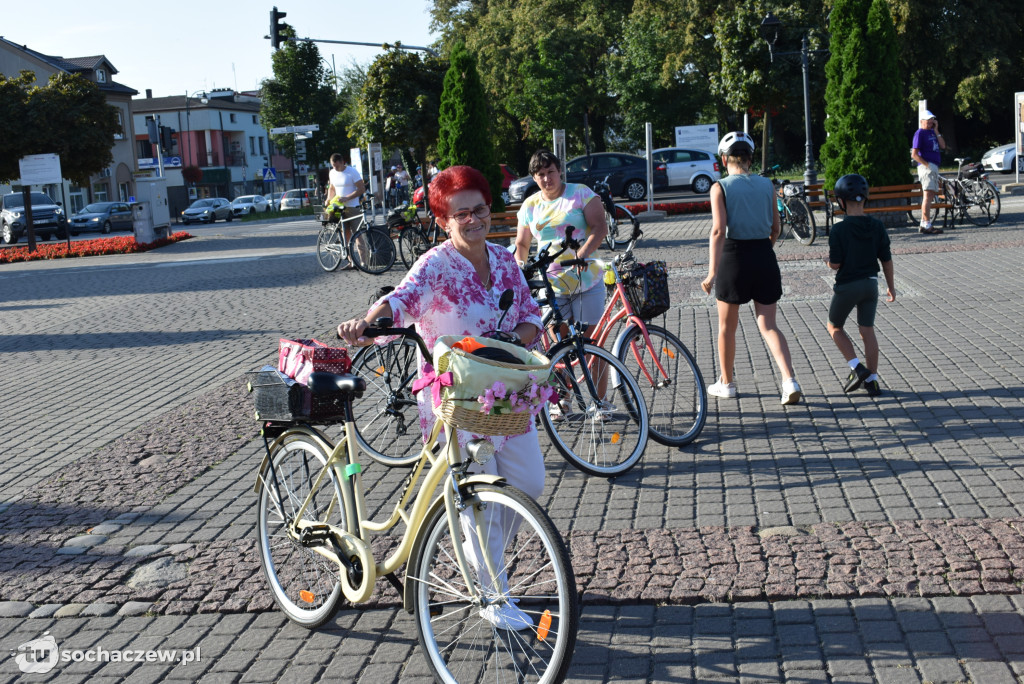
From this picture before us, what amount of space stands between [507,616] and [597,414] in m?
2.37

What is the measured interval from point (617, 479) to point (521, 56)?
145 ft

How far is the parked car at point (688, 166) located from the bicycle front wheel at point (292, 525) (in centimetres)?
3633

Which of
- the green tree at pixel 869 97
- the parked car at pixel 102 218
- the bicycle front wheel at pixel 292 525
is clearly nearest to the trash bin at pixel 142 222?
the parked car at pixel 102 218

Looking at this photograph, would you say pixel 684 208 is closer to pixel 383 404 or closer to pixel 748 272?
pixel 748 272

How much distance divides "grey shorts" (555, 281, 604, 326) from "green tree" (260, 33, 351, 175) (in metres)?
58.1

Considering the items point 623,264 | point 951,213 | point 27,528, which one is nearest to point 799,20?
point 951,213

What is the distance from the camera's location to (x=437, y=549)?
11.1ft

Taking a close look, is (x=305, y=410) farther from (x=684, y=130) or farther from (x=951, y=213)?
(x=684, y=130)

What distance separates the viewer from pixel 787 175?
46750mm

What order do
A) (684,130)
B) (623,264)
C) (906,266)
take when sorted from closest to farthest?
(623,264), (906,266), (684,130)

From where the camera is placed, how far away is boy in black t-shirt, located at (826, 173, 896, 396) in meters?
7.30

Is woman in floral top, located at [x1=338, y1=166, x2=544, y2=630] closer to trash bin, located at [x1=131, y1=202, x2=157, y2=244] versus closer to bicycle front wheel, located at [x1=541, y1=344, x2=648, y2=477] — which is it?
bicycle front wheel, located at [x1=541, y1=344, x2=648, y2=477]

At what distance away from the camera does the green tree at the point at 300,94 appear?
63.8 m

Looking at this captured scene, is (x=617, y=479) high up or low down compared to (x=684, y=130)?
down
